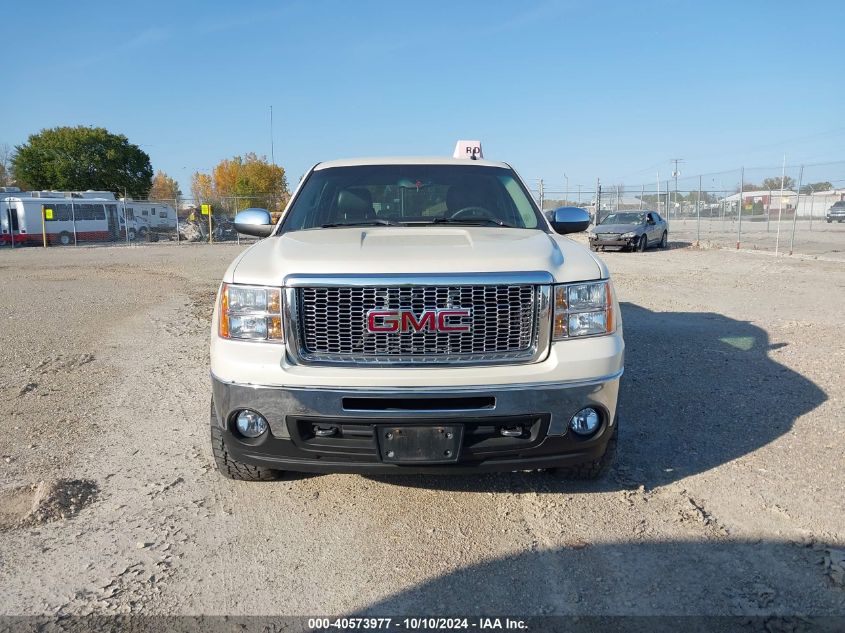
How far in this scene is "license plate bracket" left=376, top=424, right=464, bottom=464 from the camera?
2986mm

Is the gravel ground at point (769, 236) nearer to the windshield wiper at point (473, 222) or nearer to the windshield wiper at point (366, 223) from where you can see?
the windshield wiper at point (473, 222)

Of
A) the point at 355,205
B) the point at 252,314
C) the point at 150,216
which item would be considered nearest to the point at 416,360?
the point at 252,314

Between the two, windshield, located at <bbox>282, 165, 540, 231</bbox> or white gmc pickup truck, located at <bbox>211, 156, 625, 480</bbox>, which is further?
windshield, located at <bbox>282, 165, 540, 231</bbox>

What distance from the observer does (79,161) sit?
54.8 m

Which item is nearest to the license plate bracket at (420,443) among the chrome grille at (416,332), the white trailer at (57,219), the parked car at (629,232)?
the chrome grille at (416,332)

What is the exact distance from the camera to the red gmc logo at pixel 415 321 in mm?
3033

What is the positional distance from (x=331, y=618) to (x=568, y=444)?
1.32 metres

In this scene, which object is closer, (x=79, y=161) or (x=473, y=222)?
(x=473, y=222)

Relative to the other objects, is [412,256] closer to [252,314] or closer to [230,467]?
[252,314]

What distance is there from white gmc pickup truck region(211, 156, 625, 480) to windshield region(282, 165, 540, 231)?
120 centimetres

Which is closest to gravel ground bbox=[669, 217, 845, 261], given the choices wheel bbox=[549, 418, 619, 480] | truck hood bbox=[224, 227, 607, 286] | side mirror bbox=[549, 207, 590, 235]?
side mirror bbox=[549, 207, 590, 235]

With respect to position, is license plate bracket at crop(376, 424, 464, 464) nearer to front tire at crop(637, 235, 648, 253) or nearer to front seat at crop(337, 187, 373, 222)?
front seat at crop(337, 187, 373, 222)

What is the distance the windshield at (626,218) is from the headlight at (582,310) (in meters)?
21.8

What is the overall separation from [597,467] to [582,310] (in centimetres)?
96
